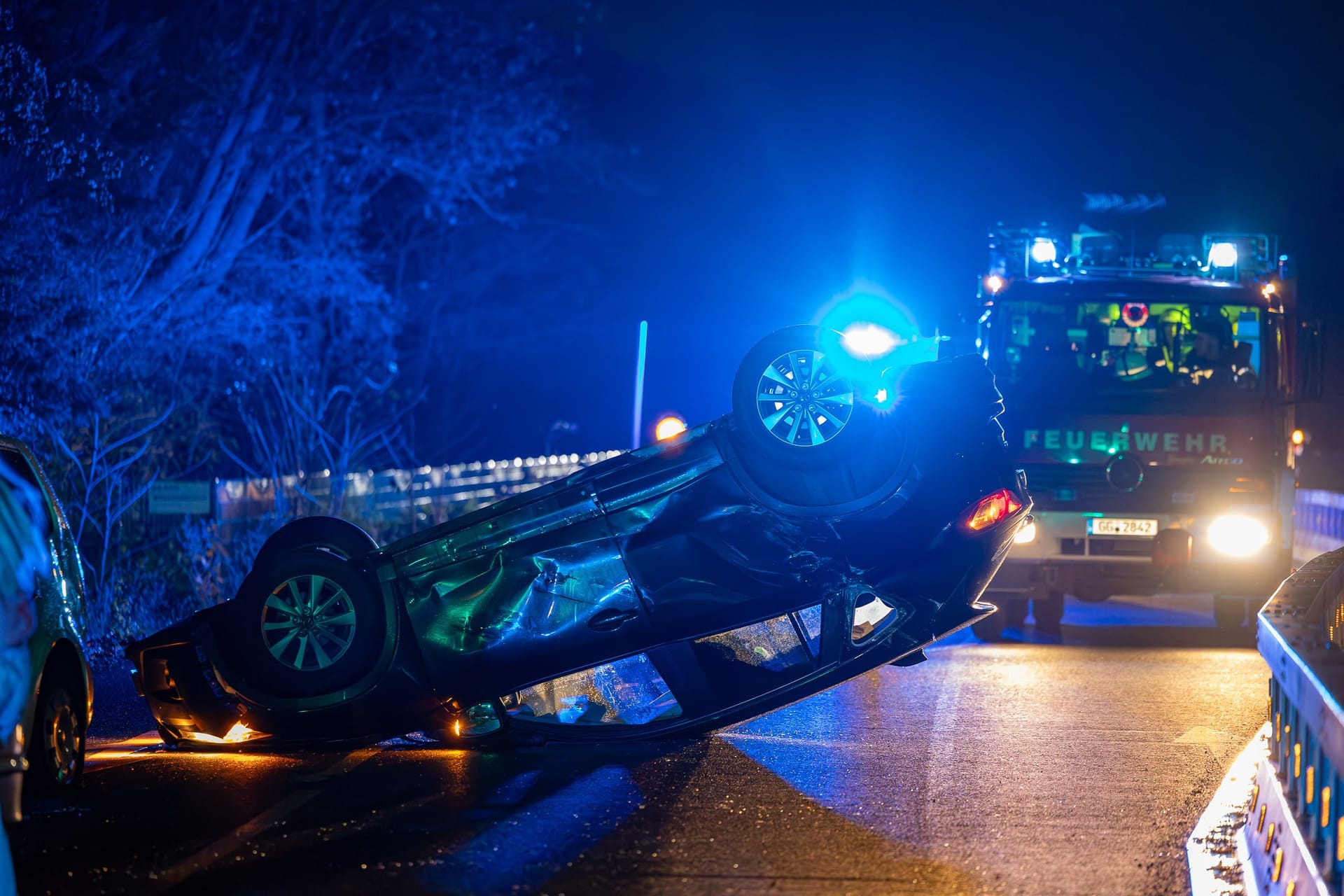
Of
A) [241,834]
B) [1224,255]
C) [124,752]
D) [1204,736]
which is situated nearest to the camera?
[241,834]

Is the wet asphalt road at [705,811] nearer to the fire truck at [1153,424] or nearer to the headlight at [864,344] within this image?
the headlight at [864,344]

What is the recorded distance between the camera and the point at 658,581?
7129mm

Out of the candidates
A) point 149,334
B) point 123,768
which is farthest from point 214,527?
point 123,768

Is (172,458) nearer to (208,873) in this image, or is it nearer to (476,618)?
(476,618)

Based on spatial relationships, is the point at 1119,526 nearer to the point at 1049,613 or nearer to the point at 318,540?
the point at 1049,613

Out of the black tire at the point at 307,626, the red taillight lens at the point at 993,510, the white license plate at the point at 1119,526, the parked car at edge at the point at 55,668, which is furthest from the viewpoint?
the white license plate at the point at 1119,526

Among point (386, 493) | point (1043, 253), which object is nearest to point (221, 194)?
point (386, 493)

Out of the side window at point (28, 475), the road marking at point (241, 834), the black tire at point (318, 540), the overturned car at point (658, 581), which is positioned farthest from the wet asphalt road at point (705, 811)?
the side window at point (28, 475)

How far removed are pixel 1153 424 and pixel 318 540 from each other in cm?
737

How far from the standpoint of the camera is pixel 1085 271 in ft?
42.3

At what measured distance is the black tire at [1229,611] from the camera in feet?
42.0

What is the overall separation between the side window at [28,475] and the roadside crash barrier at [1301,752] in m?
4.96

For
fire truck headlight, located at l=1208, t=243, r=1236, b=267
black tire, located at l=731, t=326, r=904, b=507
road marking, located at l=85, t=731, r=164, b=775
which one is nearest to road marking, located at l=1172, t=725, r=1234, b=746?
black tire, located at l=731, t=326, r=904, b=507

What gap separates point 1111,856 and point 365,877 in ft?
8.74
